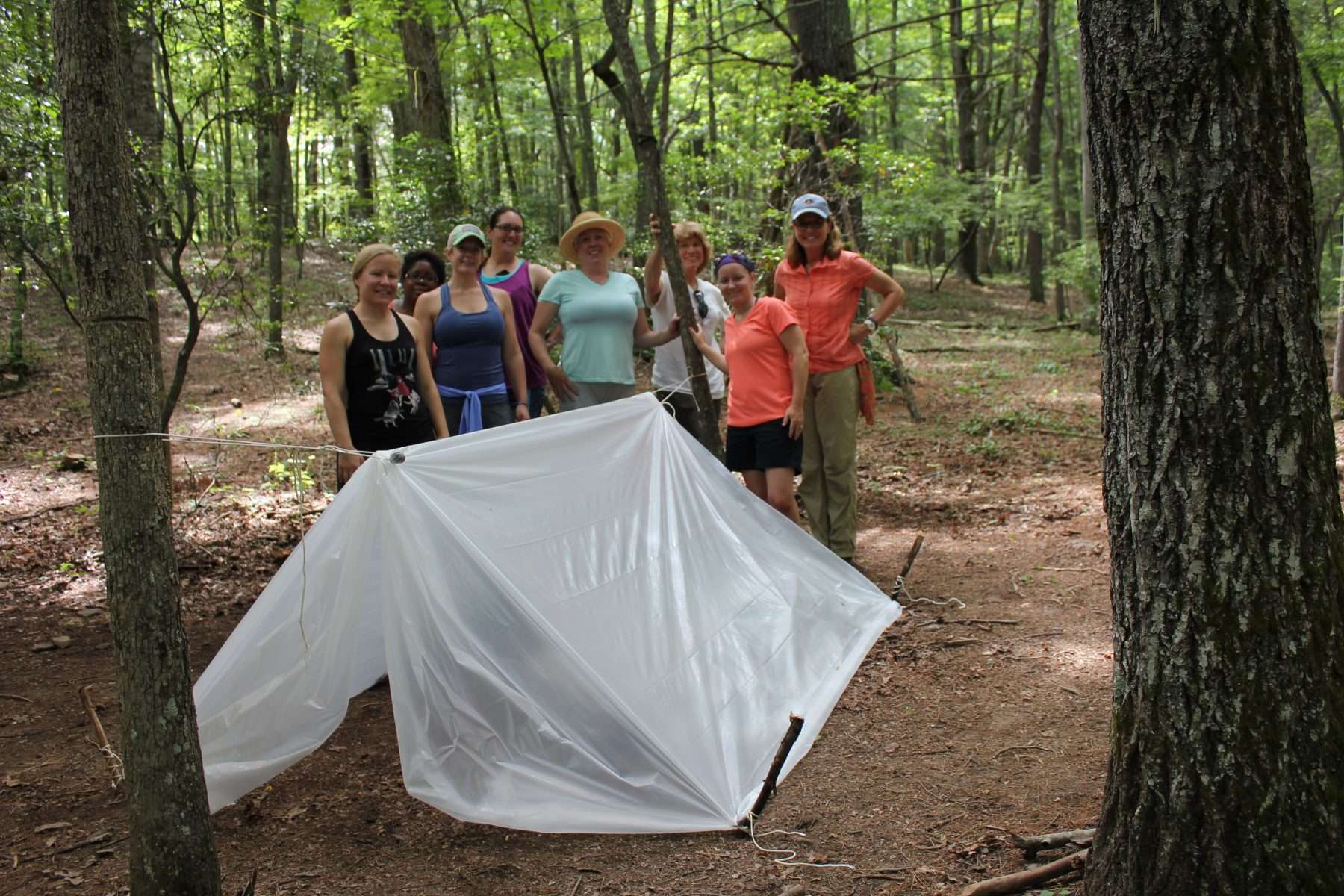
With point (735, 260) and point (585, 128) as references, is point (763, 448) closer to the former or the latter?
point (735, 260)

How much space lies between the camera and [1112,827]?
2.28 meters

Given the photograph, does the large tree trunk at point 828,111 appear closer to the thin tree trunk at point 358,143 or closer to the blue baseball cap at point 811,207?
the blue baseball cap at point 811,207

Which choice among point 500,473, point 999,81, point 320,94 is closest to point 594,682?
point 500,473

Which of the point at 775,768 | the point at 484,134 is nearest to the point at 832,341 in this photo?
the point at 775,768

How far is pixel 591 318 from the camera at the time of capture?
516 centimetres

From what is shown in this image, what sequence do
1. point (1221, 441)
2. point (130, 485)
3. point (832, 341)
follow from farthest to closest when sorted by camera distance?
point (832, 341), point (130, 485), point (1221, 441)

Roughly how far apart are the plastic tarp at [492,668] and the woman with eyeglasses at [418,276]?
1.95 metres

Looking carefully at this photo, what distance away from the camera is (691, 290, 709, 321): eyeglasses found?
5539 mm

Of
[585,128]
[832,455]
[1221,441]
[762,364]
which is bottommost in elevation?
[832,455]

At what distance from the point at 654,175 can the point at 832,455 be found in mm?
1741

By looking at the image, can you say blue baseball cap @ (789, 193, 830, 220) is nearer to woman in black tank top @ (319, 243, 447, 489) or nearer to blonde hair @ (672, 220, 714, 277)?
blonde hair @ (672, 220, 714, 277)

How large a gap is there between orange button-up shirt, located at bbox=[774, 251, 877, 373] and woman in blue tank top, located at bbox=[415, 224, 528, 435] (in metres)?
1.52

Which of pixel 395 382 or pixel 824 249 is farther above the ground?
pixel 824 249

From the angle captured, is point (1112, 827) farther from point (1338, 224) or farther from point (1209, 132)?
point (1338, 224)
